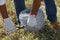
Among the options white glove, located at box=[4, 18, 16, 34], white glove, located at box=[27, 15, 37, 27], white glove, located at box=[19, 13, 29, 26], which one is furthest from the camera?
white glove, located at box=[19, 13, 29, 26]

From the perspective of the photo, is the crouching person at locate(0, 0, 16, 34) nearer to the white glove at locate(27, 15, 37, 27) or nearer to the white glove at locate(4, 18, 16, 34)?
the white glove at locate(4, 18, 16, 34)

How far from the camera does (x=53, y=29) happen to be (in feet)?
9.18

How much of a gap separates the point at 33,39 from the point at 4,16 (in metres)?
0.39

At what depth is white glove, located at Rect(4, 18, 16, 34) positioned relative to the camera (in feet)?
8.65

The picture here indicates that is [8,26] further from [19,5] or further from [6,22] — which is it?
[19,5]

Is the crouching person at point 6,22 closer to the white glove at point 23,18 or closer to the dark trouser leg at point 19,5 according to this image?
the white glove at point 23,18

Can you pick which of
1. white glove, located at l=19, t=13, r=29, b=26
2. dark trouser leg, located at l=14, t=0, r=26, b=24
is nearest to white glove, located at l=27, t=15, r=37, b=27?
white glove, located at l=19, t=13, r=29, b=26

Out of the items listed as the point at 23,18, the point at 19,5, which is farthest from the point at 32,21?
the point at 19,5

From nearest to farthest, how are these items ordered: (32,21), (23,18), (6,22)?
(32,21) < (6,22) < (23,18)

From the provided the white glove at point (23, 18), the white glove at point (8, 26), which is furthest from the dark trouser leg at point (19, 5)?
the white glove at point (8, 26)

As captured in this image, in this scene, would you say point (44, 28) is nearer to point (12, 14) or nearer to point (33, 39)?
point (33, 39)

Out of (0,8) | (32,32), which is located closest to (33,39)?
(32,32)

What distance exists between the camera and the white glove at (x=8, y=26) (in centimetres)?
264

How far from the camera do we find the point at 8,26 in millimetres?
2662
